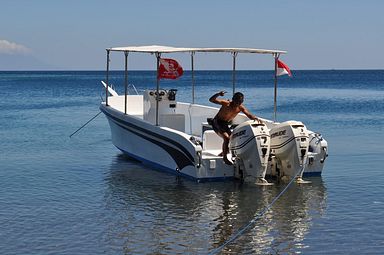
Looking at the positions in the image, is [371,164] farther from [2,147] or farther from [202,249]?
[2,147]

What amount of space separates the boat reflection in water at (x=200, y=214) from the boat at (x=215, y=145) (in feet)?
0.90

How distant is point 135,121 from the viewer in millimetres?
16719

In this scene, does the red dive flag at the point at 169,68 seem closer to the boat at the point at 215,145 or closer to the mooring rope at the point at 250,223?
the boat at the point at 215,145

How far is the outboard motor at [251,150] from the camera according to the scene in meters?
13.8

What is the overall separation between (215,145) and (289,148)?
212 centimetres

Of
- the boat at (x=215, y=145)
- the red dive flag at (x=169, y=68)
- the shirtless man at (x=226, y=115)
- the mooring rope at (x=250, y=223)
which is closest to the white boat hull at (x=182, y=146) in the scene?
the boat at (x=215, y=145)

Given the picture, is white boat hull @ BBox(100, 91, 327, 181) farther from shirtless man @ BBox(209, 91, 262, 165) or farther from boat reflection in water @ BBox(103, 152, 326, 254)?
shirtless man @ BBox(209, 91, 262, 165)

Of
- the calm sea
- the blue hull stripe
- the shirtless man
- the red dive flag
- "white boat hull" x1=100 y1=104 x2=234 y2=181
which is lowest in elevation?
the calm sea

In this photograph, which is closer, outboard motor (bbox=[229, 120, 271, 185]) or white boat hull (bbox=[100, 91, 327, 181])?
outboard motor (bbox=[229, 120, 271, 185])

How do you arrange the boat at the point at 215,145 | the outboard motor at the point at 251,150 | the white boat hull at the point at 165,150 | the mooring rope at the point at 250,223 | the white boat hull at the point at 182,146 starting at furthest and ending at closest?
1. the white boat hull at the point at 165,150
2. the white boat hull at the point at 182,146
3. the boat at the point at 215,145
4. the outboard motor at the point at 251,150
5. the mooring rope at the point at 250,223

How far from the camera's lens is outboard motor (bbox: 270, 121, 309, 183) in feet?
46.2

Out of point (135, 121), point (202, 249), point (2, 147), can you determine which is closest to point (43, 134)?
point (2, 147)

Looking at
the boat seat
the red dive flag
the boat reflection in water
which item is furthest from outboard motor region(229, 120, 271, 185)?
the red dive flag

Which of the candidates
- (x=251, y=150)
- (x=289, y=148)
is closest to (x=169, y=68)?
(x=251, y=150)
